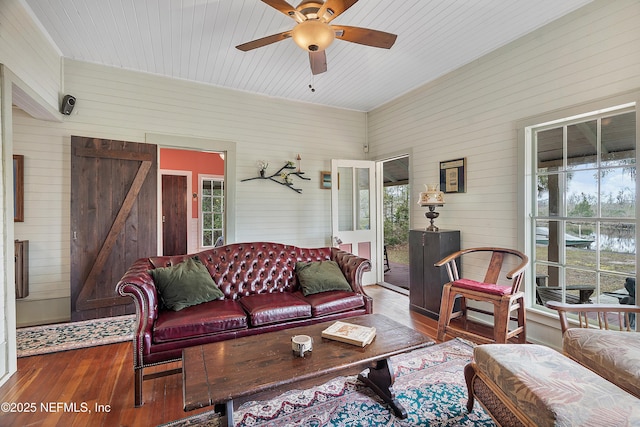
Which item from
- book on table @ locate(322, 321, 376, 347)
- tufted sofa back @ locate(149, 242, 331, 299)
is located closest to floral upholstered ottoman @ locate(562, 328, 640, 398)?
book on table @ locate(322, 321, 376, 347)

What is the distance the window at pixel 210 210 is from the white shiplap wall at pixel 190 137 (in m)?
2.89

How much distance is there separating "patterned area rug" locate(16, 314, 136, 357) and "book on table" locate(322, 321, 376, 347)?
2.41m

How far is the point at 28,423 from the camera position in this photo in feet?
6.18

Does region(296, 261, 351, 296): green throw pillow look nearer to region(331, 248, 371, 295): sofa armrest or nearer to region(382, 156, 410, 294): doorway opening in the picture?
region(331, 248, 371, 295): sofa armrest

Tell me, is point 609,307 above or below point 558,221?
below

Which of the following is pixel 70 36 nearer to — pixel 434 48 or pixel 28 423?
pixel 28 423

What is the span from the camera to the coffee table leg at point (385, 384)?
194 centimetres

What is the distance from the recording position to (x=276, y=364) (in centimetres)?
166

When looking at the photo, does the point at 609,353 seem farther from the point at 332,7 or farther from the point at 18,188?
the point at 18,188

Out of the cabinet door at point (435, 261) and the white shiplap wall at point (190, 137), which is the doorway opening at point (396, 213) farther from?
the cabinet door at point (435, 261)

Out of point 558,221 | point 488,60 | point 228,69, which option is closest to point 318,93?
point 228,69

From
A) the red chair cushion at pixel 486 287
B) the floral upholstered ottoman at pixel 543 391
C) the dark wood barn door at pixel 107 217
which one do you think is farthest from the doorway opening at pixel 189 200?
the floral upholstered ottoman at pixel 543 391

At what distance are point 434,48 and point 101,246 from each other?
4564mm

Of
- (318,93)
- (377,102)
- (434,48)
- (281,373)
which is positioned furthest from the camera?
(377,102)
